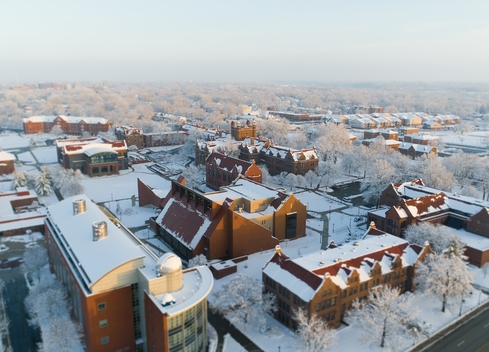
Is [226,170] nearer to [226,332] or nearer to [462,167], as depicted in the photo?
[226,332]

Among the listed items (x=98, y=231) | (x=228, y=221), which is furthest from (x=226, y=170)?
(x=98, y=231)

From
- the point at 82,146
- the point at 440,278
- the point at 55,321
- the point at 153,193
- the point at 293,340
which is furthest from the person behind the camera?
the point at 82,146

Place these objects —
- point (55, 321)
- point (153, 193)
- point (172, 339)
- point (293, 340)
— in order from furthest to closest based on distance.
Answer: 1. point (153, 193)
2. point (293, 340)
3. point (55, 321)
4. point (172, 339)

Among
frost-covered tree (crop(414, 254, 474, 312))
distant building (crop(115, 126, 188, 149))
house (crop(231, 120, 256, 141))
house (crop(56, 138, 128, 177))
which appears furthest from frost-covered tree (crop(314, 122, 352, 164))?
frost-covered tree (crop(414, 254, 474, 312))

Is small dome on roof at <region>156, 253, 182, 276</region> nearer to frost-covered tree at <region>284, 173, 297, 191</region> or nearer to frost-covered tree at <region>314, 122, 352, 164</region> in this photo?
frost-covered tree at <region>284, 173, 297, 191</region>

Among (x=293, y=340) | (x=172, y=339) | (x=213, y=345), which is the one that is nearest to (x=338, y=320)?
(x=293, y=340)

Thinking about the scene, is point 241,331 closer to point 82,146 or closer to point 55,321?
point 55,321
